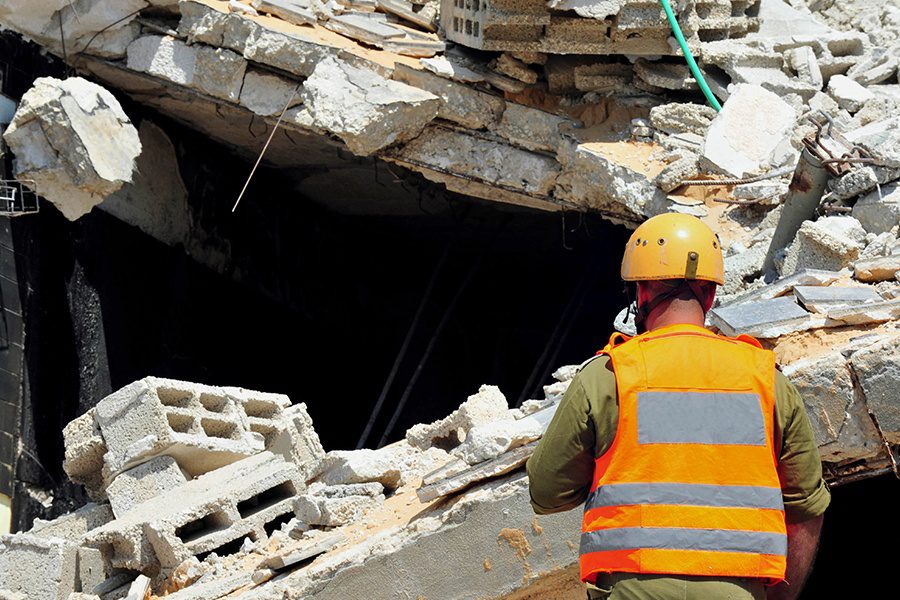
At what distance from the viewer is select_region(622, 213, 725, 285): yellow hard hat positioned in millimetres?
3373

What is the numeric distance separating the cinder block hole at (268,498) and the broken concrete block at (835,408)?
2775 mm

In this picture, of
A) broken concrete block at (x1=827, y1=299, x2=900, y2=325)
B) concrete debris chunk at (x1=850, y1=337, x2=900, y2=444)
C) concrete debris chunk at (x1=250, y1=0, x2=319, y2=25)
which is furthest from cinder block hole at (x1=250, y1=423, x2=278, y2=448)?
concrete debris chunk at (x1=850, y1=337, x2=900, y2=444)

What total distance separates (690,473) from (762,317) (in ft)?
6.12

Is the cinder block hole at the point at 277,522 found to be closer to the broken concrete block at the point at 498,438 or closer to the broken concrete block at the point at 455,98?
the broken concrete block at the point at 498,438

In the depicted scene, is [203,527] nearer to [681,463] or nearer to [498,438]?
[498,438]

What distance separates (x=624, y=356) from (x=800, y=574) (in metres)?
0.74

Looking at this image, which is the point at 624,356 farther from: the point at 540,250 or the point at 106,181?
the point at 540,250

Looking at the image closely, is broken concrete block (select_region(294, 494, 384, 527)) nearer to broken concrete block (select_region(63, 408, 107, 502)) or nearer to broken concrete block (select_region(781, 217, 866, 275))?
broken concrete block (select_region(63, 408, 107, 502))

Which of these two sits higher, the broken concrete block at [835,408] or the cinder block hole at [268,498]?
the broken concrete block at [835,408]

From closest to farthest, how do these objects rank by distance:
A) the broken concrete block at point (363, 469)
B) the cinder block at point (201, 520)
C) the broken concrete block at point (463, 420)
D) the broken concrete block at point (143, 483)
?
the broken concrete block at point (363, 469) < the cinder block at point (201, 520) < the broken concrete block at point (463, 420) < the broken concrete block at point (143, 483)

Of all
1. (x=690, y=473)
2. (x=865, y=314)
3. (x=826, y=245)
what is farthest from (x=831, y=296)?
(x=690, y=473)

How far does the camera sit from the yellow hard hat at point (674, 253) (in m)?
3.37

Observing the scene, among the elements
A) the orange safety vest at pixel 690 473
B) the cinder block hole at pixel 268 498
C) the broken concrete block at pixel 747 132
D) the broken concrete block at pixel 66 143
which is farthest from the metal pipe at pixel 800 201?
Answer: the broken concrete block at pixel 66 143

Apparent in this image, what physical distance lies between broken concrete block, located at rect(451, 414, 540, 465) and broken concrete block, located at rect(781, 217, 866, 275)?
6.07ft
